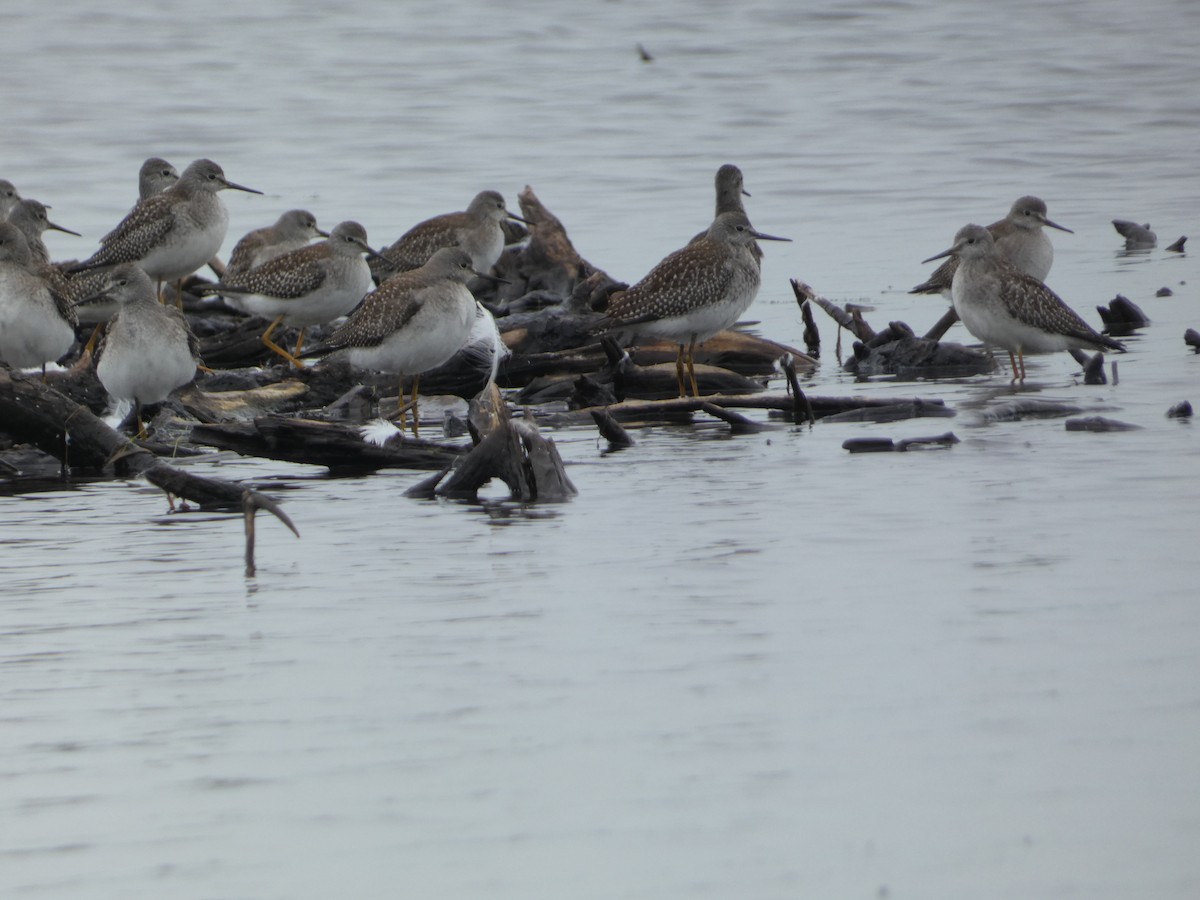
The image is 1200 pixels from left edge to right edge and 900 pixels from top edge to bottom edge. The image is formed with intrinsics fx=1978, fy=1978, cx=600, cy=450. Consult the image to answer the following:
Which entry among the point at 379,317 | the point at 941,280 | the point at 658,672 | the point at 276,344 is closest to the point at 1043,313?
the point at 941,280

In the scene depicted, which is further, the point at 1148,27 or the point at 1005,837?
the point at 1148,27

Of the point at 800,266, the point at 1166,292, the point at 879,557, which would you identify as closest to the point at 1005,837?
the point at 879,557

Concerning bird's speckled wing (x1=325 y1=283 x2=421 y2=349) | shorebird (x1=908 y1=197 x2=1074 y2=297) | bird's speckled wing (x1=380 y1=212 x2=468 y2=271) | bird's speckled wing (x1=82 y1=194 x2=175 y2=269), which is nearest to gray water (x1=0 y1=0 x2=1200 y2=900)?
shorebird (x1=908 y1=197 x2=1074 y2=297)

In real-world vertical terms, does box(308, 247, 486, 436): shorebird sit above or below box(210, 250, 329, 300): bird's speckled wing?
below

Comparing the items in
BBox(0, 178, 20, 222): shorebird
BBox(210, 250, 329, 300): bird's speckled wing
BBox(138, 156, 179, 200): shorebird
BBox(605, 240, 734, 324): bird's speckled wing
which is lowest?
BBox(605, 240, 734, 324): bird's speckled wing

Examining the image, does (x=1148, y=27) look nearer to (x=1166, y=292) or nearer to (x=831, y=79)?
(x=831, y=79)

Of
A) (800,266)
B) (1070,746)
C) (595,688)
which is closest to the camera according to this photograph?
(1070,746)

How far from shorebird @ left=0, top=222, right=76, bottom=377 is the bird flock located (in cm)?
1

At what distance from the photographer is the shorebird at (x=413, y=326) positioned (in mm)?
13000

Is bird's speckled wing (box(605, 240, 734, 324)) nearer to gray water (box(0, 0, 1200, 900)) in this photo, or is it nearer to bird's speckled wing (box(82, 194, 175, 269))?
gray water (box(0, 0, 1200, 900))

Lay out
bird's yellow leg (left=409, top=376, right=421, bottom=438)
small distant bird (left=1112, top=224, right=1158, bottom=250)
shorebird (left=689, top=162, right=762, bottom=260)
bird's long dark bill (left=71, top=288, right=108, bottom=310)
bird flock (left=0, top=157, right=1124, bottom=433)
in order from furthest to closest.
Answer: small distant bird (left=1112, top=224, right=1158, bottom=250)
shorebird (left=689, top=162, right=762, bottom=260)
bird's long dark bill (left=71, top=288, right=108, bottom=310)
bird's yellow leg (left=409, top=376, right=421, bottom=438)
bird flock (left=0, top=157, right=1124, bottom=433)

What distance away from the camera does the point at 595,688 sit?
6.95 metres

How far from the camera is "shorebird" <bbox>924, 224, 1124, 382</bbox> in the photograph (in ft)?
46.8

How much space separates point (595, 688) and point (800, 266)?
13.9 metres
